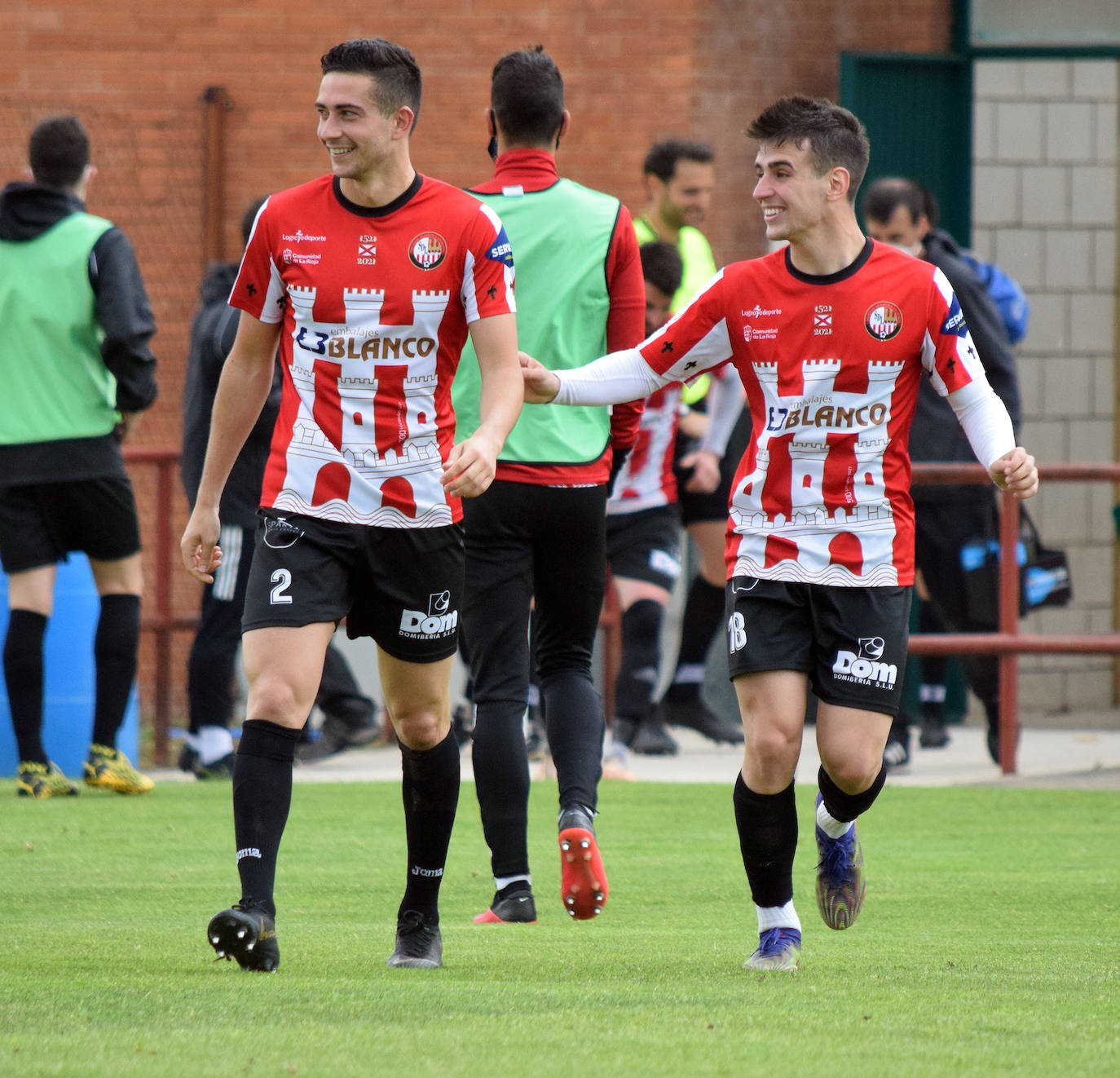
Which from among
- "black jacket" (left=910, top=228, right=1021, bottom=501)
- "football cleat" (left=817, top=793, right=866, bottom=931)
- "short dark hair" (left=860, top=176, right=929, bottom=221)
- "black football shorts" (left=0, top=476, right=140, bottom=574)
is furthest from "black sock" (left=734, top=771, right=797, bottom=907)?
"short dark hair" (left=860, top=176, right=929, bottom=221)

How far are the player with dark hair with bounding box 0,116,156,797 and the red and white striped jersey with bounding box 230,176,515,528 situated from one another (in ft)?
11.2

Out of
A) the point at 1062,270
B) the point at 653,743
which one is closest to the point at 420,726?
the point at 653,743

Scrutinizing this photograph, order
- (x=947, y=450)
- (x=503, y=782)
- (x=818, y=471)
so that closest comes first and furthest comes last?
(x=818, y=471), (x=503, y=782), (x=947, y=450)

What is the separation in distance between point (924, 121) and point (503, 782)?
7.70 metres

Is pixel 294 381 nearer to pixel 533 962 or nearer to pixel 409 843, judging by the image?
pixel 409 843

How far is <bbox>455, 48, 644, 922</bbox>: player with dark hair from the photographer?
17.0ft

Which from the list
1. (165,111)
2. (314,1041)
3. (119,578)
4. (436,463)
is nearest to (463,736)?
(119,578)

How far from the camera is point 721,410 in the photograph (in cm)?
893

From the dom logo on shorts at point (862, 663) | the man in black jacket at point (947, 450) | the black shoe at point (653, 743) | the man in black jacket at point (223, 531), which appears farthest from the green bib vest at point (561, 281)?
the black shoe at point (653, 743)

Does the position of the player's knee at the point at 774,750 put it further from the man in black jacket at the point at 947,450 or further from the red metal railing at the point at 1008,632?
the man in black jacket at the point at 947,450

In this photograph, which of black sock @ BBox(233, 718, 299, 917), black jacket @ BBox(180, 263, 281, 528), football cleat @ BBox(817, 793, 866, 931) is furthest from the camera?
black jacket @ BBox(180, 263, 281, 528)

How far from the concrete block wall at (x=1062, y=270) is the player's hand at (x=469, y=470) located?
8.14 meters

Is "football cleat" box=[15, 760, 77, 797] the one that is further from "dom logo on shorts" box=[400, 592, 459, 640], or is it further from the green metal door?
the green metal door

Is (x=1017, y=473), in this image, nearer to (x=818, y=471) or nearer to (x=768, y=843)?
(x=818, y=471)
